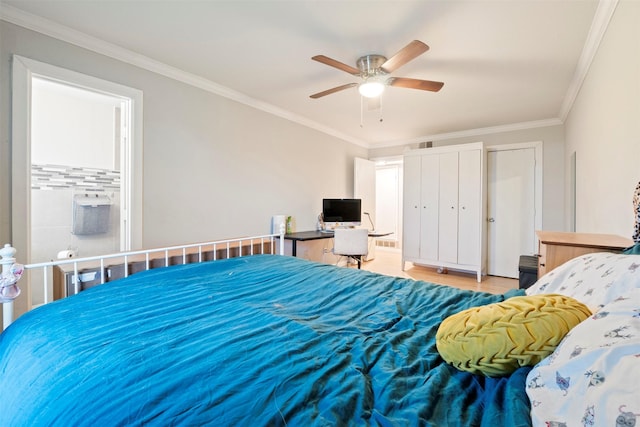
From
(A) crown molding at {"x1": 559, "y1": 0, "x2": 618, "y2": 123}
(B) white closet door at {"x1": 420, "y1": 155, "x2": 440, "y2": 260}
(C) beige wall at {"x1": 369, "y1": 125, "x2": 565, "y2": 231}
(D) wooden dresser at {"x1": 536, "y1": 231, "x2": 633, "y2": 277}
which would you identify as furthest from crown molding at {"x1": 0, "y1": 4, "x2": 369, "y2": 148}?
(C) beige wall at {"x1": 369, "y1": 125, "x2": 565, "y2": 231}

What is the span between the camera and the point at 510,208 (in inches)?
172

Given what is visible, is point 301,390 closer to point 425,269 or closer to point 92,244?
point 92,244

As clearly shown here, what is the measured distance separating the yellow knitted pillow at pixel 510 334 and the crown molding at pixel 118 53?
3.12 metres

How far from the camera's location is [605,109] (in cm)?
198

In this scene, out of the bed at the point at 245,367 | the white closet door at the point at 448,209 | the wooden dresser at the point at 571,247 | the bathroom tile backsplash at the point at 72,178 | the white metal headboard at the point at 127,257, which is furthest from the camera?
the white closet door at the point at 448,209

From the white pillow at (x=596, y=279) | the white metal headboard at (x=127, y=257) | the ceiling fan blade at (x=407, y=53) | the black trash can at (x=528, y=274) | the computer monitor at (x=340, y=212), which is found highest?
the ceiling fan blade at (x=407, y=53)

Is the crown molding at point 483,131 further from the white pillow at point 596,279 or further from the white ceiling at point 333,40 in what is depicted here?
the white pillow at point 596,279

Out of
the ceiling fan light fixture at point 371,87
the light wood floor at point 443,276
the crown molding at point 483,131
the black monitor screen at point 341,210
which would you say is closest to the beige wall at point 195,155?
the black monitor screen at point 341,210

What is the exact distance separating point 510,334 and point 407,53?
1870 mm

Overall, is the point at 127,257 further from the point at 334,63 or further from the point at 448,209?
the point at 448,209

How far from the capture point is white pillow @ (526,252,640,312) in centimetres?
80

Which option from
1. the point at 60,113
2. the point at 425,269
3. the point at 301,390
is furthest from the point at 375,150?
the point at 301,390

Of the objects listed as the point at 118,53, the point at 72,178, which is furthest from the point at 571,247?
the point at 72,178

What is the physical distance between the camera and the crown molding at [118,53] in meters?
1.90
